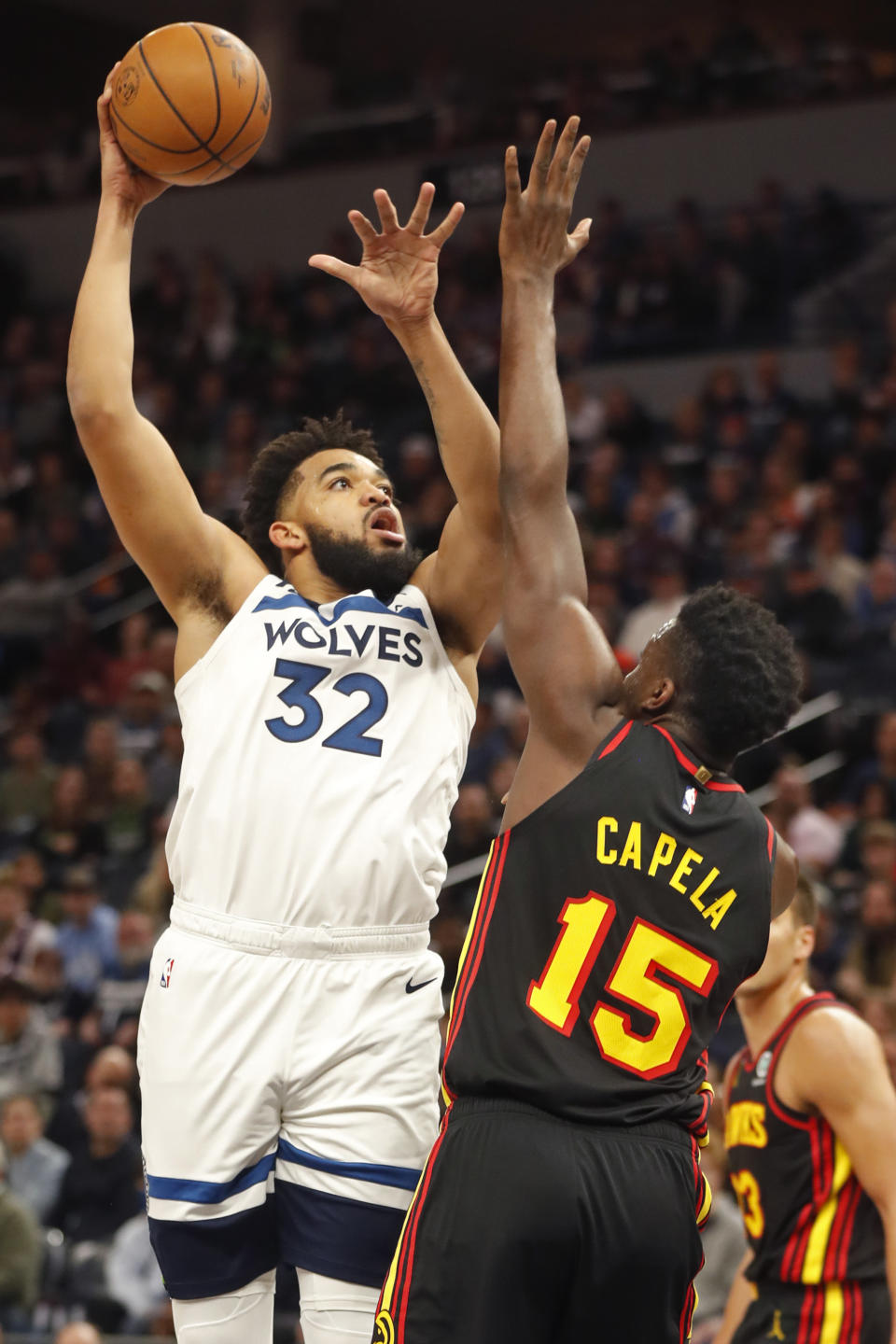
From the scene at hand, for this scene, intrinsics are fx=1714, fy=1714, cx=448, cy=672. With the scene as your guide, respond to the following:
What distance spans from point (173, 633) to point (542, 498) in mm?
9936

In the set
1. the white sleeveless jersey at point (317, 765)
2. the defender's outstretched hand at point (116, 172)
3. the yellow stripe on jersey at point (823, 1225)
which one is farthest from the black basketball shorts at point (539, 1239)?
the defender's outstretched hand at point (116, 172)

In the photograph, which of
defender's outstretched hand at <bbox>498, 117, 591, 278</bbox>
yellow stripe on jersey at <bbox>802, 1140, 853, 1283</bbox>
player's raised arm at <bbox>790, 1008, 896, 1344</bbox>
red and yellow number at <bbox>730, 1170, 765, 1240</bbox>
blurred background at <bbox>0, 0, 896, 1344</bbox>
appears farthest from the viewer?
blurred background at <bbox>0, 0, 896, 1344</bbox>

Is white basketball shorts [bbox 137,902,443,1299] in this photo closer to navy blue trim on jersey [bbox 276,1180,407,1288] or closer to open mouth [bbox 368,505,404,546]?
navy blue trim on jersey [bbox 276,1180,407,1288]

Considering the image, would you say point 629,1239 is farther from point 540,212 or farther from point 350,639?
point 540,212

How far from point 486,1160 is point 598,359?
12.1m

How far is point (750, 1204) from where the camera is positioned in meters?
4.67

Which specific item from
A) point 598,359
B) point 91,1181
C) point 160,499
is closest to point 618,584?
point 598,359

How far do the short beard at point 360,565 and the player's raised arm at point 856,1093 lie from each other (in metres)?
1.74

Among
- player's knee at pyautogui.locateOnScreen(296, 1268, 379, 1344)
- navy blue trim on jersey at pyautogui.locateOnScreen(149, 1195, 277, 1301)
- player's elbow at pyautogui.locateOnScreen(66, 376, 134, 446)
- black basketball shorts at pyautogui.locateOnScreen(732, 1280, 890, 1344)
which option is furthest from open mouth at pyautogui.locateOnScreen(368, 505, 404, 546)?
black basketball shorts at pyautogui.locateOnScreen(732, 1280, 890, 1344)

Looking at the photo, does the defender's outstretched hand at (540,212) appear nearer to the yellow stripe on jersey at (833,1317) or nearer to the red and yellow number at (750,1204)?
the red and yellow number at (750,1204)

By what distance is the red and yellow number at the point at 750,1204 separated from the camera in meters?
4.63

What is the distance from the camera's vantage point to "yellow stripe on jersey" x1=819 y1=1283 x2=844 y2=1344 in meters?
4.52

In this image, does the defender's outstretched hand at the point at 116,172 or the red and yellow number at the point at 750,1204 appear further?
the red and yellow number at the point at 750,1204

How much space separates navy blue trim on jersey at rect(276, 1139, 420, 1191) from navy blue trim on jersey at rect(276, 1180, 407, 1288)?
0.05 metres
